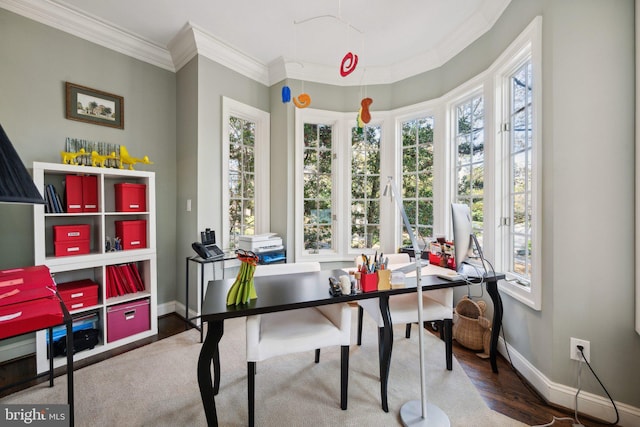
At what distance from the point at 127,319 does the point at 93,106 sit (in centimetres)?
199

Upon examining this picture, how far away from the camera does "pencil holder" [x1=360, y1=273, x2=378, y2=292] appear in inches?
63.9

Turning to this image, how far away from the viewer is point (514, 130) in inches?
85.1

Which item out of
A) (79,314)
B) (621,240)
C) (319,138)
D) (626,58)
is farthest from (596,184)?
(79,314)

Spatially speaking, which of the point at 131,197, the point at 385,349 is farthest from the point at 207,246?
the point at 385,349

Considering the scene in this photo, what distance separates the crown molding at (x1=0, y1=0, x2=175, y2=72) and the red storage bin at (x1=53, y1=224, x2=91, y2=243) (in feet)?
5.72

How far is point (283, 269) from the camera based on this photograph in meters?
1.99

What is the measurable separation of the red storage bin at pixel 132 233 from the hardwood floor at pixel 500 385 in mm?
875

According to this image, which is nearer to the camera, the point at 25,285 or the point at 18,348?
the point at 25,285

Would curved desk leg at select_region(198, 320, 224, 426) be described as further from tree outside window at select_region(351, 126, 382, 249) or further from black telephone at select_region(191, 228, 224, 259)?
tree outside window at select_region(351, 126, 382, 249)

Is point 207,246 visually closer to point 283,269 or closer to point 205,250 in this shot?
point 205,250

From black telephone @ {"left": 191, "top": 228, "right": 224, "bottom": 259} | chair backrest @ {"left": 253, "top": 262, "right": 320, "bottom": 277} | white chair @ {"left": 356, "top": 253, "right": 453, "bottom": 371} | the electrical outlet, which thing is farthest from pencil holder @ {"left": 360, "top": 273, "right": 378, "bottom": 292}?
black telephone @ {"left": 191, "top": 228, "right": 224, "bottom": 259}

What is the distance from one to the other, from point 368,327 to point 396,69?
2.93 metres

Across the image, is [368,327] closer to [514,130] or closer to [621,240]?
[621,240]

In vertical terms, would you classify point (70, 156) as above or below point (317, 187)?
above
